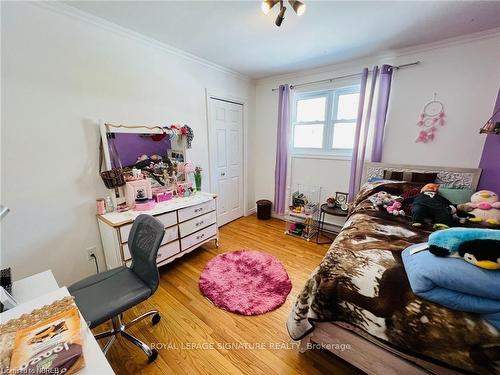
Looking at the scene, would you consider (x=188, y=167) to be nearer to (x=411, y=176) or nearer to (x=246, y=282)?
(x=246, y=282)

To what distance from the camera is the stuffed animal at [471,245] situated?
3.11 feet

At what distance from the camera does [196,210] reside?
93.4 inches

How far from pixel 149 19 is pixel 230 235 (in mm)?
2692

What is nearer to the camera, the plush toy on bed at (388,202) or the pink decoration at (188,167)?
the plush toy on bed at (388,202)

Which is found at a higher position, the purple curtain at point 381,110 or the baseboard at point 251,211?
the purple curtain at point 381,110

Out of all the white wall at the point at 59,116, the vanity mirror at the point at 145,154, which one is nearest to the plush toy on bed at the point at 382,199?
the vanity mirror at the point at 145,154

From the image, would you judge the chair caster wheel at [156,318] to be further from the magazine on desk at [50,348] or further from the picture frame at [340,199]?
the picture frame at [340,199]

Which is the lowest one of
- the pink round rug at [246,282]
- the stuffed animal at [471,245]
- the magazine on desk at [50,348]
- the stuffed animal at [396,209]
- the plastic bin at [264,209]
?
the pink round rug at [246,282]

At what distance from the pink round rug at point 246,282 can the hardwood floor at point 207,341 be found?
0.07 m

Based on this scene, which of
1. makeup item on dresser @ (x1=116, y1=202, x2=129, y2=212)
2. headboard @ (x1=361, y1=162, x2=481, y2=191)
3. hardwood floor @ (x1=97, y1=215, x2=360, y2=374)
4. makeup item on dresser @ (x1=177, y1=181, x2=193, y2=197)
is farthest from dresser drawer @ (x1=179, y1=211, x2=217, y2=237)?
headboard @ (x1=361, y1=162, x2=481, y2=191)

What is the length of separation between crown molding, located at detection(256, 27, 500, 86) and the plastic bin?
209cm

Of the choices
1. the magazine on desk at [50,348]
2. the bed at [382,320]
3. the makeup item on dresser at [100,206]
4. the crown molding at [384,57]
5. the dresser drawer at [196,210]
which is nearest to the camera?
the magazine on desk at [50,348]

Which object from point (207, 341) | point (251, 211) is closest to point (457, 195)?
point (207, 341)

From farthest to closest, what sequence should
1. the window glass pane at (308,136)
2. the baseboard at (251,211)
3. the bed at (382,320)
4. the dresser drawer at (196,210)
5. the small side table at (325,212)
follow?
the baseboard at (251,211)
the window glass pane at (308,136)
the small side table at (325,212)
the dresser drawer at (196,210)
the bed at (382,320)
